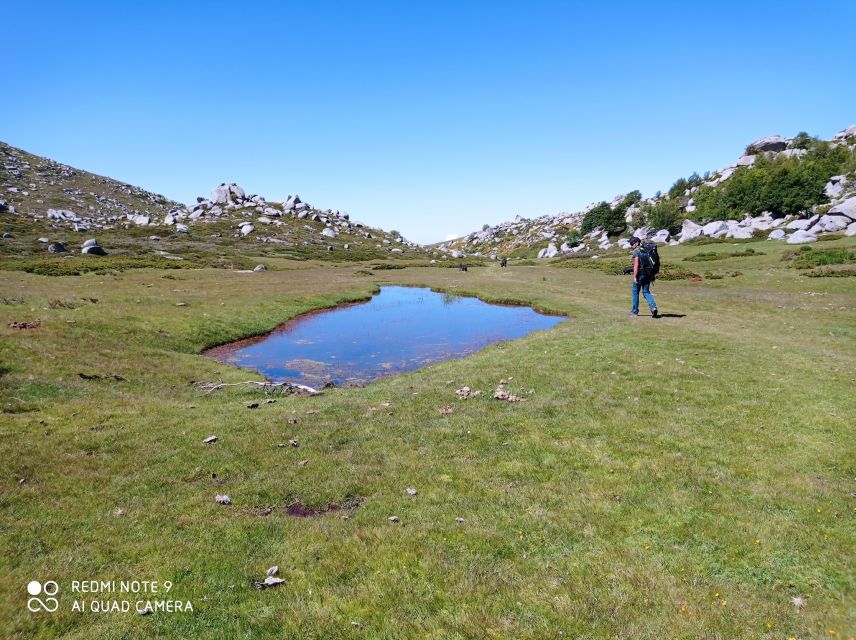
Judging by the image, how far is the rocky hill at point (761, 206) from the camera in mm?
99250

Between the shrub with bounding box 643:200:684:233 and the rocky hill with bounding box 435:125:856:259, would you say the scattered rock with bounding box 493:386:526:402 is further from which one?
the shrub with bounding box 643:200:684:233

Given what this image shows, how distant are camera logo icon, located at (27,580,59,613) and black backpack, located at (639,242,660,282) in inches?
1354

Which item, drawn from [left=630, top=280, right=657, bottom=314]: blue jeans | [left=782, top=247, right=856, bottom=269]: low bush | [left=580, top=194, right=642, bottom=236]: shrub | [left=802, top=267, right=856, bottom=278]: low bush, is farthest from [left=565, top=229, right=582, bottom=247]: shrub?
[left=630, top=280, right=657, bottom=314]: blue jeans

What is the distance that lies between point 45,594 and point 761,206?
506 feet

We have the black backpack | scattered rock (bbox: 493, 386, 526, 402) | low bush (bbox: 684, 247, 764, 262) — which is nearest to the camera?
scattered rock (bbox: 493, 386, 526, 402)

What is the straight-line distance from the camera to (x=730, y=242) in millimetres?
96750

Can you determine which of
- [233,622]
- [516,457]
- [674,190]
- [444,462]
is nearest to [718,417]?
[516,457]

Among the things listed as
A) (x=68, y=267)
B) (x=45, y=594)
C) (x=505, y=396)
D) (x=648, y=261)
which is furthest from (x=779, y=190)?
(x=68, y=267)

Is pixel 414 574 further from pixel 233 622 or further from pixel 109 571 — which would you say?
pixel 109 571

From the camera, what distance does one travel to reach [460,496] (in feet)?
37.2

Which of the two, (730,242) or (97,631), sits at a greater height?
(730,242)

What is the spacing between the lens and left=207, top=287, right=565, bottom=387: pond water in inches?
1140

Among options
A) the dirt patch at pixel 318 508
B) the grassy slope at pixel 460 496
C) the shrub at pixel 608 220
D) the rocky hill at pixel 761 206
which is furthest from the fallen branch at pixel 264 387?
the shrub at pixel 608 220

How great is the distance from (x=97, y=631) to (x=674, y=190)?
221645 millimetres
